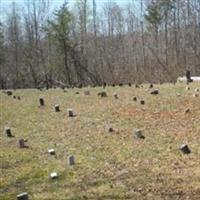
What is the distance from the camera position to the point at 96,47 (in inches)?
1977

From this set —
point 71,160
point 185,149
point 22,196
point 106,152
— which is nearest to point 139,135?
point 106,152

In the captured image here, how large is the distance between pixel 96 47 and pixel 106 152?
41913 millimetres

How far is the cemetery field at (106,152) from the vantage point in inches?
263

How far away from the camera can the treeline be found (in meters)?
44.0

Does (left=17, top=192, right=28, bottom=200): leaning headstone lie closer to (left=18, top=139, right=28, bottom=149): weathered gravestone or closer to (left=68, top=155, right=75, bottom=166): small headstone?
(left=68, top=155, right=75, bottom=166): small headstone

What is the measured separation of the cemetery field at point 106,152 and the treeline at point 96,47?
25.3m

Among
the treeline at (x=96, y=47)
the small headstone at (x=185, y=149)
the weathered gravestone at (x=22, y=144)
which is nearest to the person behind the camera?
the small headstone at (x=185, y=149)

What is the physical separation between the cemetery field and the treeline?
25326 mm

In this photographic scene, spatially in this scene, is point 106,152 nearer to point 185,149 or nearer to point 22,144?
point 185,149

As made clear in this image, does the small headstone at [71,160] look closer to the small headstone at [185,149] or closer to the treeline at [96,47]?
the small headstone at [185,149]

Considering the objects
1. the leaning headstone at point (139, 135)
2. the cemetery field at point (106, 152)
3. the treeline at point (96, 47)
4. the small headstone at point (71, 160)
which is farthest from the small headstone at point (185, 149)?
the treeline at point (96, 47)

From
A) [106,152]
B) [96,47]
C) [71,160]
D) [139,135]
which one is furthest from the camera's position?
[96,47]

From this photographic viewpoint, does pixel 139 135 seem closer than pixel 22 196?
No

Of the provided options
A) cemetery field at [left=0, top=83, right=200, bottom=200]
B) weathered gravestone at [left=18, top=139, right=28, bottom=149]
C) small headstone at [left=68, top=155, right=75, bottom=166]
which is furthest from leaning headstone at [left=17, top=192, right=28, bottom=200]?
weathered gravestone at [left=18, top=139, right=28, bottom=149]
